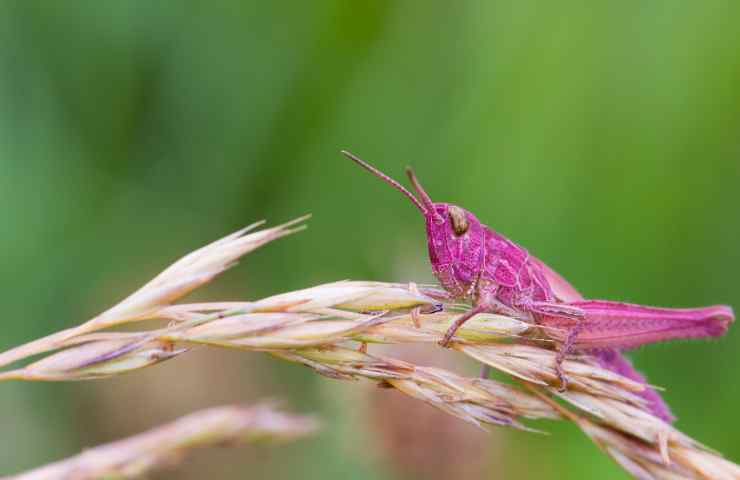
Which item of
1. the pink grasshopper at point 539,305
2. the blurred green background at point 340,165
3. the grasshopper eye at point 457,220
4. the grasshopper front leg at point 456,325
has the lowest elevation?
the grasshopper front leg at point 456,325

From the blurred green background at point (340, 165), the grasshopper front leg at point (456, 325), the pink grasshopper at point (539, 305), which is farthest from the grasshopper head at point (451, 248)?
the blurred green background at point (340, 165)

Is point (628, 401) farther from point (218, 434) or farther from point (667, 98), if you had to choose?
point (667, 98)

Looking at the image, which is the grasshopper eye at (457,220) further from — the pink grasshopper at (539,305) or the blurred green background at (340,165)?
the blurred green background at (340,165)

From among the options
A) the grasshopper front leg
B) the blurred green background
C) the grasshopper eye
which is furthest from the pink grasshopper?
the blurred green background

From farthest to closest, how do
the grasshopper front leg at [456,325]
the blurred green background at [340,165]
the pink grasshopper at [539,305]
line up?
the blurred green background at [340,165], the pink grasshopper at [539,305], the grasshopper front leg at [456,325]

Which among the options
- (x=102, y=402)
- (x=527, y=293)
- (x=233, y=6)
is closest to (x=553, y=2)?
(x=233, y=6)

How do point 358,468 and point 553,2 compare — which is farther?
point 553,2

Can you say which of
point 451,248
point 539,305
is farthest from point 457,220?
point 539,305
